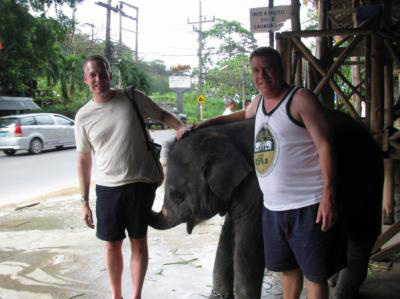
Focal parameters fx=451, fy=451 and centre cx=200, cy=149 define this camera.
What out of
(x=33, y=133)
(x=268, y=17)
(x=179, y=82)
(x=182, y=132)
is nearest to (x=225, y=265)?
(x=182, y=132)

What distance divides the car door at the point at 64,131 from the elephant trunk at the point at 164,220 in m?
14.2

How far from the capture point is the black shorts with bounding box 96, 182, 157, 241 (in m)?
3.04

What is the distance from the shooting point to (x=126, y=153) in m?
3.02

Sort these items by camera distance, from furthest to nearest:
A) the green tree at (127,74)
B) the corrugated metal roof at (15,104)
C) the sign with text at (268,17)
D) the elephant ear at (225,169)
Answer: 1. the green tree at (127,74)
2. the corrugated metal roof at (15,104)
3. the sign with text at (268,17)
4. the elephant ear at (225,169)

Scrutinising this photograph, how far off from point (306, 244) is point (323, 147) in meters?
0.50

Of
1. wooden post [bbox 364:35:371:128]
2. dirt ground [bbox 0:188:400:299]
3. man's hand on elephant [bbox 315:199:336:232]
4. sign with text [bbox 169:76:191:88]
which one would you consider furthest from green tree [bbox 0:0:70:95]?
sign with text [bbox 169:76:191:88]

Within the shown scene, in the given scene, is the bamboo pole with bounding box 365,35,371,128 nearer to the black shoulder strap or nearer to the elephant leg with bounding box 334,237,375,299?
the elephant leg with bounding box 334,237,375,299

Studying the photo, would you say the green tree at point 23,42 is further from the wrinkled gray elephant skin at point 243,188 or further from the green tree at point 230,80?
the green tree at point 230,80

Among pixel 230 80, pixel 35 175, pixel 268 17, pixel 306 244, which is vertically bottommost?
pixel 35 175

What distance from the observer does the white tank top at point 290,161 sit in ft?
7.21

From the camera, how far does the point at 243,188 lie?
286cm

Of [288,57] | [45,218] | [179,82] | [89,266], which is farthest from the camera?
[179,82]

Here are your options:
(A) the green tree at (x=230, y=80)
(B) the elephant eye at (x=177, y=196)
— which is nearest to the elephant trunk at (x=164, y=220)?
(B) the elephant eye at (x=177, y=196)

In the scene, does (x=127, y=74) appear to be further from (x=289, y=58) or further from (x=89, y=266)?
(x=289, y=58)
